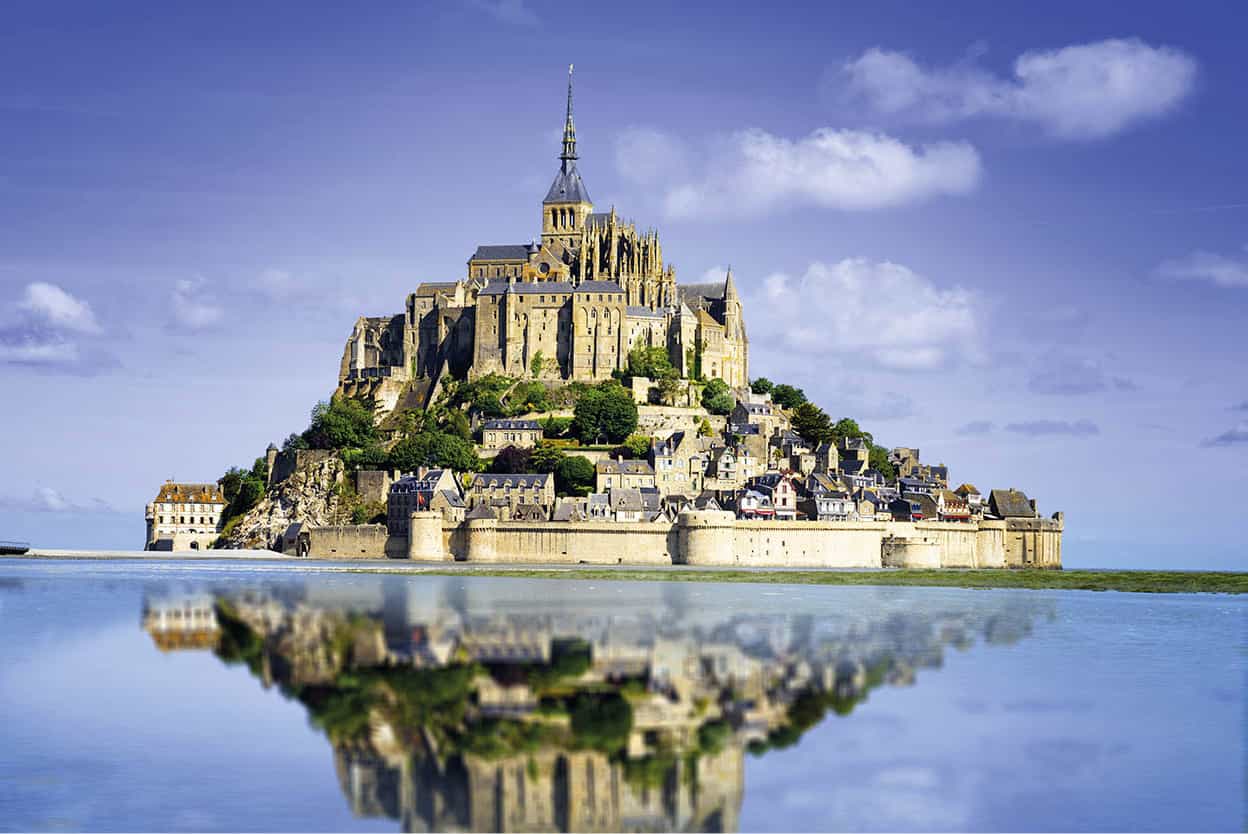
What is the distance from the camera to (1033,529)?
3056 inches

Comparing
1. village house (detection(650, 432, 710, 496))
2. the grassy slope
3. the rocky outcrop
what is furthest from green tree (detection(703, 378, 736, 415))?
the rocky outcrop

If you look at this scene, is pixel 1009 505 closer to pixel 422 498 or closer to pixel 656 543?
pixel 656 543

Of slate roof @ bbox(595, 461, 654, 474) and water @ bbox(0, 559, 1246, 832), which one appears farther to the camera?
slate roof @ bbox(595, 461, 654, 474)

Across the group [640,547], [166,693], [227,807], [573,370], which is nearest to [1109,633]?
[166,693]

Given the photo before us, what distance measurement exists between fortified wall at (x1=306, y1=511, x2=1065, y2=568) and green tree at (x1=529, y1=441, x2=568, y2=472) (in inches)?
230

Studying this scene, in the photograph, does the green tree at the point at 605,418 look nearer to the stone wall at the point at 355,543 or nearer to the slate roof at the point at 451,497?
the slate roof at the point at 451,497

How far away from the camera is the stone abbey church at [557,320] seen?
84.1 metres

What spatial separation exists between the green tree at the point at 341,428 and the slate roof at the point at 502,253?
15613 millimetres

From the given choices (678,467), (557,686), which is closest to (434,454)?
(678,467)

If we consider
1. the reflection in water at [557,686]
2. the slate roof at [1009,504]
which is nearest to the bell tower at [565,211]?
the slate roof at [1009,504]

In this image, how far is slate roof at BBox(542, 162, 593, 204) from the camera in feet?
310

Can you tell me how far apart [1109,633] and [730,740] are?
834 inches

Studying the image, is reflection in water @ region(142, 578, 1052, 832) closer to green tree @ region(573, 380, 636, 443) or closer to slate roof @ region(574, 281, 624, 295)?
green tree @ region(573, 380, 636, 443)

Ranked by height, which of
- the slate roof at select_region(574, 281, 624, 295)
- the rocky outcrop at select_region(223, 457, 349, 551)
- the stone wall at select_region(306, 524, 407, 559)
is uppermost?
the slate roof at select_region(574, 281, 624, 295)
